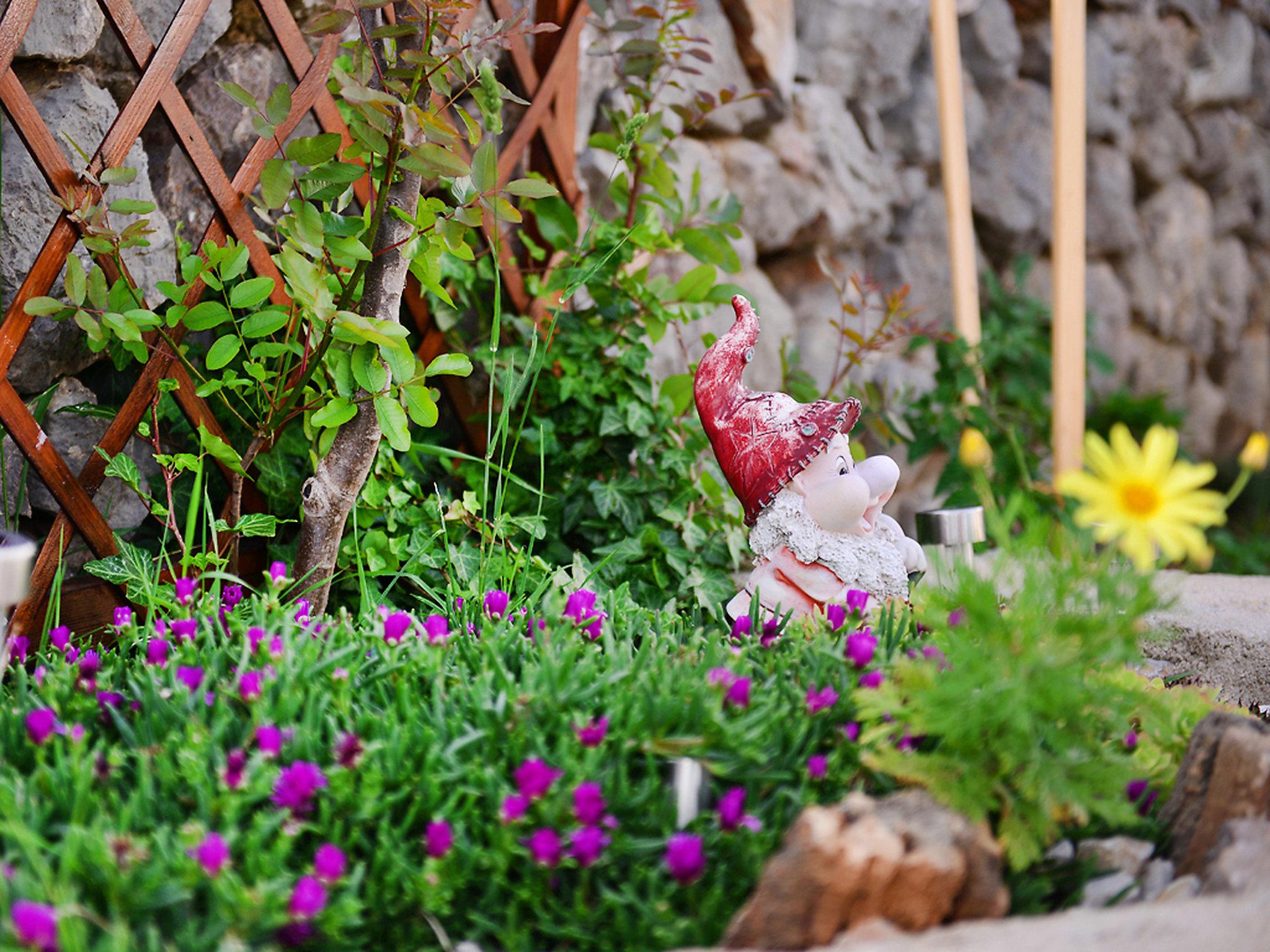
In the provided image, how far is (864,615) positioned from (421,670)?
62 cm

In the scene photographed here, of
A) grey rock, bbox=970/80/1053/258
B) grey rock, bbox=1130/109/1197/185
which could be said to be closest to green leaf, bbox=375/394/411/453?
grey rock, bbox=970/80/1053/258

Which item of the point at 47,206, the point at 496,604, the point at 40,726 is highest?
the point at 47,206

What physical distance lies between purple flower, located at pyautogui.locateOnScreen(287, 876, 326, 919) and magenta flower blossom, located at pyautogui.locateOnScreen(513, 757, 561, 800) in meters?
0.20

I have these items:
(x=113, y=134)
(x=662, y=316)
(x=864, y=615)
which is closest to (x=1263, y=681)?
(x=864, y=615)

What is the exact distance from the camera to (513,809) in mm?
935

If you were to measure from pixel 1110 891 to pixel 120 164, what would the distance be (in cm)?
164

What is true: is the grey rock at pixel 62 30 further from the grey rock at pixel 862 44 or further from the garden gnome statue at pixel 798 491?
the grey rock at pixel 862 44

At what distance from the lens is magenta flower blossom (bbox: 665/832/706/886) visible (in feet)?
3.04

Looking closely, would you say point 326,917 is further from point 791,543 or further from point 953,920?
point 791,543

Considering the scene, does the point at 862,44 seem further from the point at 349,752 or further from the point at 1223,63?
the point at 349,752

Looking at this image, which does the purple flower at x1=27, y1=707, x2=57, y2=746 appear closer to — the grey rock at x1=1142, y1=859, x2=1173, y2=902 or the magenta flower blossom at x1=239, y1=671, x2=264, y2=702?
the magenta flower blossom at x1=239, y1=671, x2=264, y2=702

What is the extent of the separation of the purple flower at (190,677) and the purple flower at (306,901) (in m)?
0.35

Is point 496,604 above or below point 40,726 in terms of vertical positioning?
below

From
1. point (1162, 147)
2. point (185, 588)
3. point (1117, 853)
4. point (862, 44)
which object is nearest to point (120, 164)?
point (185, 588)
